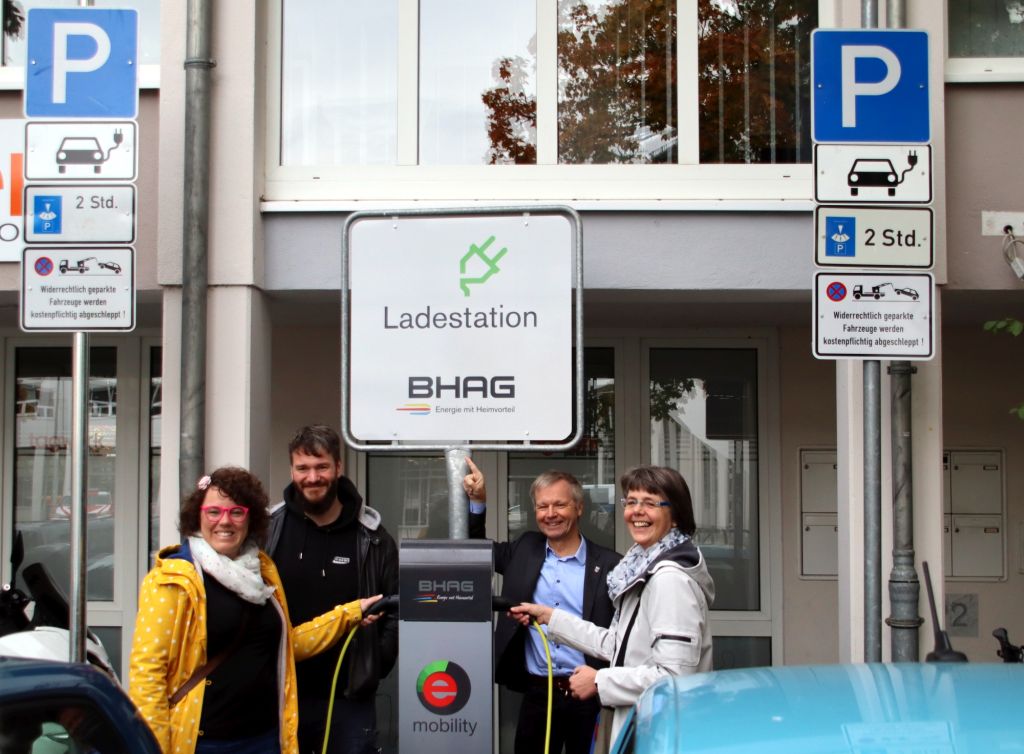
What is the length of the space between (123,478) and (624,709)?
14.3ft

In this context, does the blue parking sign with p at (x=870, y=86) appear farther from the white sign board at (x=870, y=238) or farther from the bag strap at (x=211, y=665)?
the bag strap at (x=211, y=665)

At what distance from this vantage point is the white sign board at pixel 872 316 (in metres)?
4.16

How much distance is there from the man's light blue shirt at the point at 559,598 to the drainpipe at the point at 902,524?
1.51 m

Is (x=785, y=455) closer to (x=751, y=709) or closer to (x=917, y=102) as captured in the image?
(x=917, y=102)

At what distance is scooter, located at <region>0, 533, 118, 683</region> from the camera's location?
4.62m

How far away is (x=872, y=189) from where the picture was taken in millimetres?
4230

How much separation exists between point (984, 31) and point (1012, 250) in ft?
3.60

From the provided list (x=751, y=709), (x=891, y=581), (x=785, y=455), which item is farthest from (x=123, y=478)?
(x=751, y=709)

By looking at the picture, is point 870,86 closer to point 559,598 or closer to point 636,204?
point 636,204

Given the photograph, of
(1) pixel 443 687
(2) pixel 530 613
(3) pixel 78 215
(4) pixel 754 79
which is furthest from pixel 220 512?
(4) pixel 754 79

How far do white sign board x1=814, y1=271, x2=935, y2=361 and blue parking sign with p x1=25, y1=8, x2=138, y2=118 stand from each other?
2.53 metres

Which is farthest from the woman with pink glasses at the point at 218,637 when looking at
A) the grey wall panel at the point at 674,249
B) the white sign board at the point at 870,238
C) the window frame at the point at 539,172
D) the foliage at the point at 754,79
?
the foliage at the point at 754,79

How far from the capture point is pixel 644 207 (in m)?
5.62

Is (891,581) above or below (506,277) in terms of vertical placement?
below
